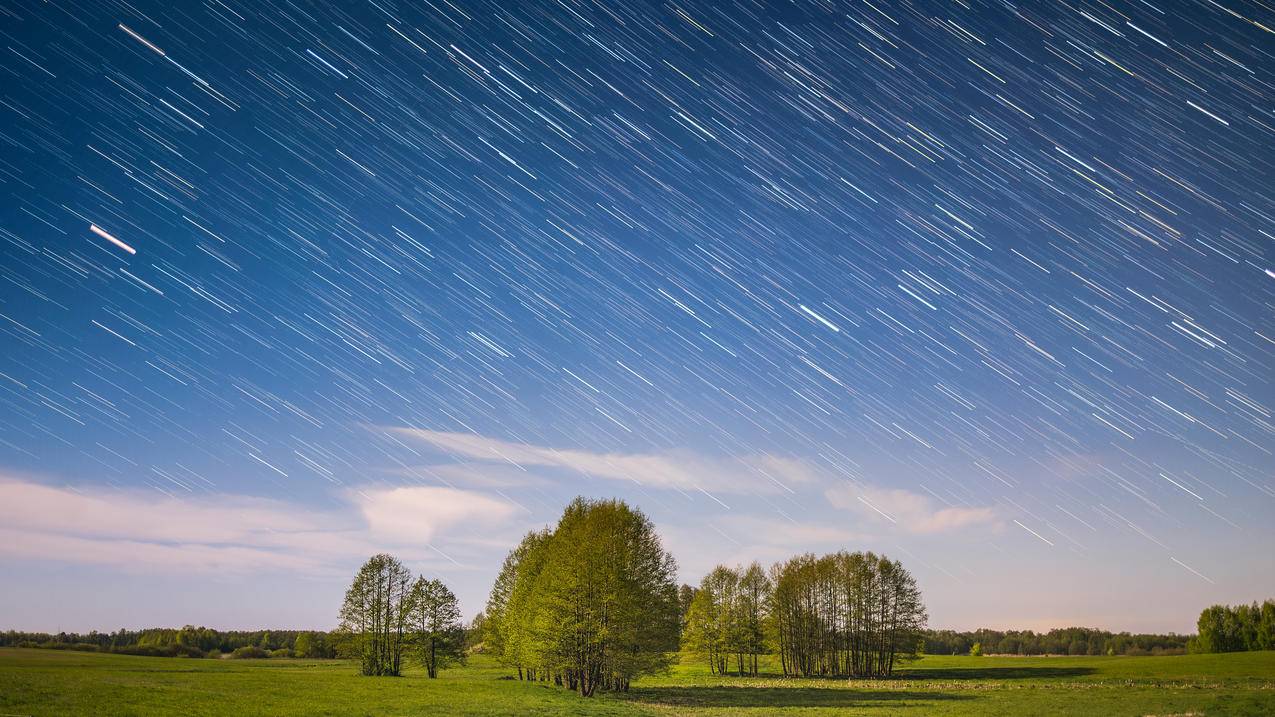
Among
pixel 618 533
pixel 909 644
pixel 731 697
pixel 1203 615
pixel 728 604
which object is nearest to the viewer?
pixel 731 697

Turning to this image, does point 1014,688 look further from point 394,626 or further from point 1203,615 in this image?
point 1203,615

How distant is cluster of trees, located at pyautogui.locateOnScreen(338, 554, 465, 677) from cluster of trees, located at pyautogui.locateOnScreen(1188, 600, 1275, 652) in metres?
126

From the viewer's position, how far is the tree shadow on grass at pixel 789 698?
132 feet

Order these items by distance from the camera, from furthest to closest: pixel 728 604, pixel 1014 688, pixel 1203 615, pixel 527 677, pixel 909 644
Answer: pixel 1203 615 → pixel 728 604 → pixel 909 644 → pixel 527 677 → pixel 1014 688

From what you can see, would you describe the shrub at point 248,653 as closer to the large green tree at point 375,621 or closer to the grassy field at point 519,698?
the large green tree at point 375,621

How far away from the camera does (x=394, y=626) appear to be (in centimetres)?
6894

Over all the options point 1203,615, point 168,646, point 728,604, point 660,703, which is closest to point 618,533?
point 660,703

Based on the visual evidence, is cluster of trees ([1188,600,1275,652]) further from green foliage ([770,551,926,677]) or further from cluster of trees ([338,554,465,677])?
cluster of trees ([338,554,465,677])

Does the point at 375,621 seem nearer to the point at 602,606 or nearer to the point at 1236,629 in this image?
the point at 602,606

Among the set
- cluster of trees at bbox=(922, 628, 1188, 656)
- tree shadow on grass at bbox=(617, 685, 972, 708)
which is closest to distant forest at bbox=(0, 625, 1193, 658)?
cluster of trees at bbox=(922, 628, 1188, 656)

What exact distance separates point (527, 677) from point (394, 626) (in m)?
14.8

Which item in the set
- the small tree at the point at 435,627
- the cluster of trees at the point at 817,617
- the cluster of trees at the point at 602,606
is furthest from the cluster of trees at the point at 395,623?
the cluster of trees at the point at 817,617

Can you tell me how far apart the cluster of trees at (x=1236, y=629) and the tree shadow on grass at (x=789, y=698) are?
99.8 meters

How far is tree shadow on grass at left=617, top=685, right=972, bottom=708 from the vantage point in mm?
40219
